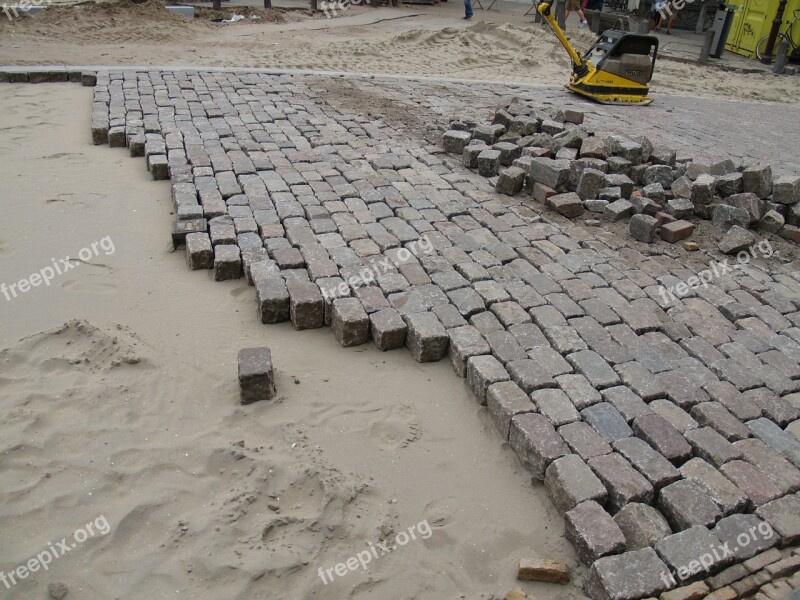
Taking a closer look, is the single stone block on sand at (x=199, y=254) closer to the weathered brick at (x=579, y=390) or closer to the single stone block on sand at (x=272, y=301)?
the single stone block on sand at (x=272, y=301)

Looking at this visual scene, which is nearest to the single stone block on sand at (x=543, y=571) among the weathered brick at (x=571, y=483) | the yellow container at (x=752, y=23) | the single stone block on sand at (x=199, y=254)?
the weathered brick at (x=571, y=483)

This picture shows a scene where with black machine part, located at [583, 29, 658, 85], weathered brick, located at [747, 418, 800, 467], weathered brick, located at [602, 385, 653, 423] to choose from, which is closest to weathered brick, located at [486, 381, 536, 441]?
weathered brick, located at [602, 385, 653, 423]

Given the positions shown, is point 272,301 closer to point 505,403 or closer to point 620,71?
point 505,403

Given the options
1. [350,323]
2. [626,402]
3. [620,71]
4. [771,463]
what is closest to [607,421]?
[626,402]

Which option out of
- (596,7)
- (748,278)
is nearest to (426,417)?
(748,278)

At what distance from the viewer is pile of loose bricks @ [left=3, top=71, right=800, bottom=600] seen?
10.4 feet

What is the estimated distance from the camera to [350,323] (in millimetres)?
4375

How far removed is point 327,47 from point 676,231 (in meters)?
9.88

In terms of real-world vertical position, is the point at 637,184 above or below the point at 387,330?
above

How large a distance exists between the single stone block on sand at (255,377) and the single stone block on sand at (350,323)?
2.07 ft

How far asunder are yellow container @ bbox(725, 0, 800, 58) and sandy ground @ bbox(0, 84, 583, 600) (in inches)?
673

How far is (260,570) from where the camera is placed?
117 inches

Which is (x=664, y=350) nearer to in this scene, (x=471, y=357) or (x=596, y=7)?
(x=471, y=357)

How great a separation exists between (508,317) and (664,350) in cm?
108
